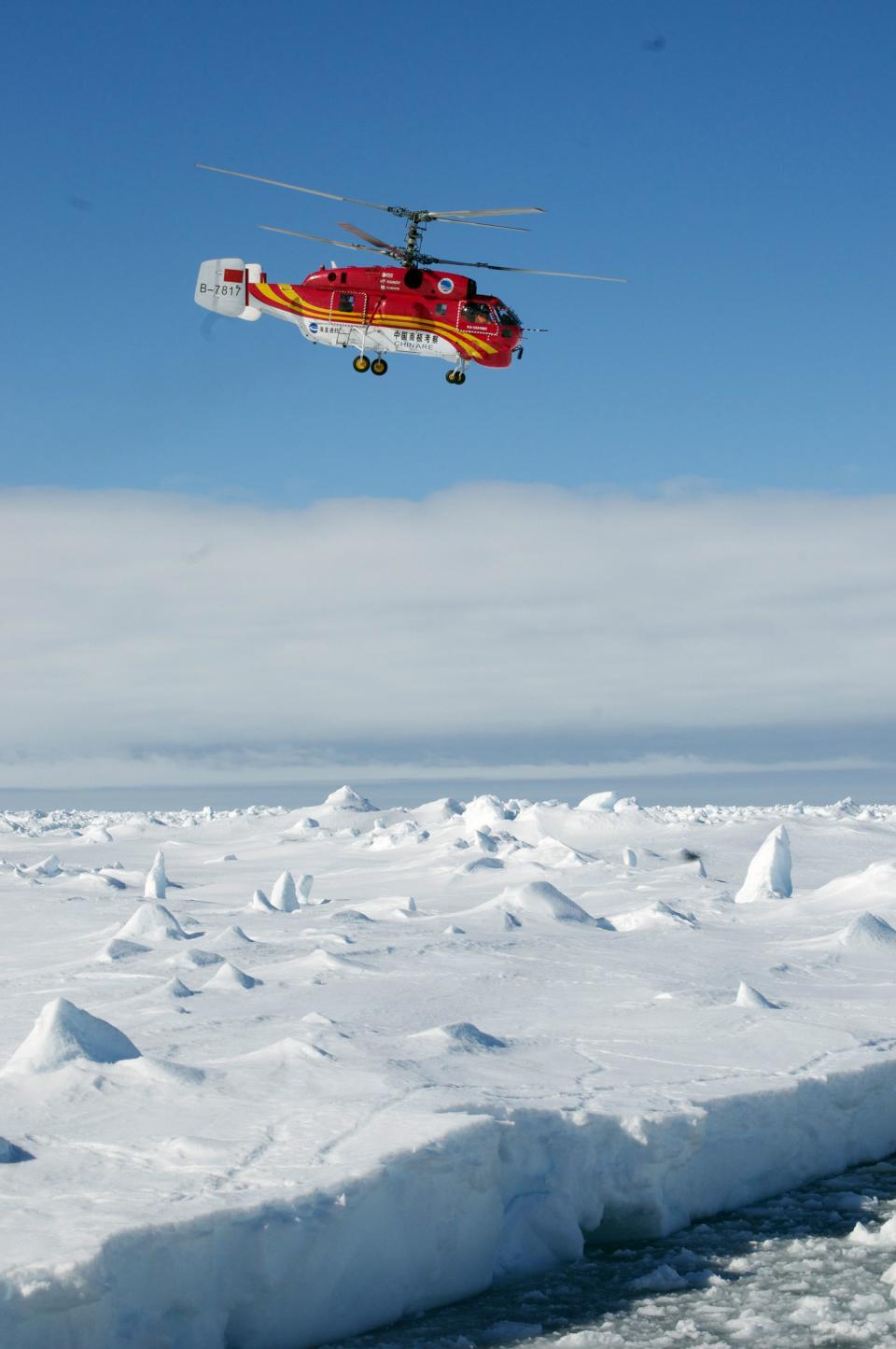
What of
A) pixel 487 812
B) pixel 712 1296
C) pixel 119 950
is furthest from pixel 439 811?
pixel 712 1296

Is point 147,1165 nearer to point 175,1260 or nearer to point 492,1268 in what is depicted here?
point 175,1260

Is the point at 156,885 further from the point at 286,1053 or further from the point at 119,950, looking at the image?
the point at 286,1053

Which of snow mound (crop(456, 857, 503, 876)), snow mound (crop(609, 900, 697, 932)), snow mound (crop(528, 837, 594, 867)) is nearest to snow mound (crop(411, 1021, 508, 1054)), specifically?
snow mound (crop(609, 900, 697, 932))

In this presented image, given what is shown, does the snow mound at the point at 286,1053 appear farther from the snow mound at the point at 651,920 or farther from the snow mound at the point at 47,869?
the snow mound at the point at 47,869

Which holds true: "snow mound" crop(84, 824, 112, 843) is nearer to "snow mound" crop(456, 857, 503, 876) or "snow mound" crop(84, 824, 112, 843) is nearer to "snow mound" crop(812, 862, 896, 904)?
"snow mound" crop(456, 857, 503, 876)

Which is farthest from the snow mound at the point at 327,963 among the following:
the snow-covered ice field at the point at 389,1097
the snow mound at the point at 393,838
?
the snow mound at the point at 393,838

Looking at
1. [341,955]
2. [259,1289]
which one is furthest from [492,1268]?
[341,955]
